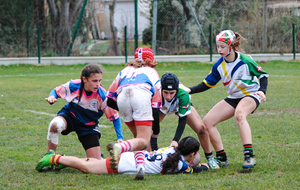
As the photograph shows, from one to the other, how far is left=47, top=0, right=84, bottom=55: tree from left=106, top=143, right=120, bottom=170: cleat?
16240 mm

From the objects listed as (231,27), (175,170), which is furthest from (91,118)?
(231,27)

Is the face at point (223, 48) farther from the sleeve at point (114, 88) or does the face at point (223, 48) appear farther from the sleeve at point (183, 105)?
the sleeve at point (114, 88)

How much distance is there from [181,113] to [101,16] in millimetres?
18638

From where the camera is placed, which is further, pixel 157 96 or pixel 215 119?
pixel 215 119

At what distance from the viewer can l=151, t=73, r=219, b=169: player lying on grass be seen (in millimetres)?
4359

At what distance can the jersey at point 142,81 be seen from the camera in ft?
14.0

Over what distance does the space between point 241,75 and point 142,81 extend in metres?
1.30

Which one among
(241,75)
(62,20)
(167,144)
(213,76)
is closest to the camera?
(241,75)

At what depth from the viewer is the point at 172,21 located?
65.9ft

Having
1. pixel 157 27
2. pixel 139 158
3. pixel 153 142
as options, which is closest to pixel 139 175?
pixel 139 158

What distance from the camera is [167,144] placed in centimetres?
574

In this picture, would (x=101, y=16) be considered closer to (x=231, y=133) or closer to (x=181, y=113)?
(x=231, y=133)

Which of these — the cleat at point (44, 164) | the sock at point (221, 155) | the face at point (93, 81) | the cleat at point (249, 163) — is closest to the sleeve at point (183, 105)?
the sock at point (221, 155)

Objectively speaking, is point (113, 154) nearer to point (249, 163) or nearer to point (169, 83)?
point (169, 83)
